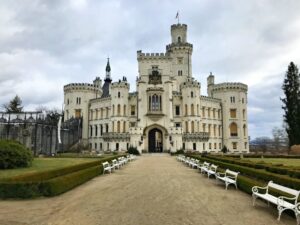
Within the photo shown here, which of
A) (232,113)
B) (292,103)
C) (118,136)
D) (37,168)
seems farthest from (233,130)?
(37,168)

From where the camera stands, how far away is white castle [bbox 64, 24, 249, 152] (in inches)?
2387

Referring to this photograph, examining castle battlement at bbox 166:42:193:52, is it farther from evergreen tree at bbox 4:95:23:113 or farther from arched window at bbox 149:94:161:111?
evergreen tree at bbox 4:95:23:113

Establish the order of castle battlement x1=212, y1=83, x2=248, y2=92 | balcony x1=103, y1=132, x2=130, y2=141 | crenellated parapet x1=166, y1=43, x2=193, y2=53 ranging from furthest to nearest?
crenellated parapet x1=166, y1=43, x2=193, y2=53
castle battlement x1=212, y1=83, x2=248, y2=92
balcony x1=103, y1=132, x2=130, y2=141

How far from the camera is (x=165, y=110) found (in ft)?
201

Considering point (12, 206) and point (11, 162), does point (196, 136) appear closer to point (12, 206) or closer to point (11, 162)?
point (11, 162)

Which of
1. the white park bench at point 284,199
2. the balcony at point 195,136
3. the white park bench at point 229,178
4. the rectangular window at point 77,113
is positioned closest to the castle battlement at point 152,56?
the balcony at point 195,136

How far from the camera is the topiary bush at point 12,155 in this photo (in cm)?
1914

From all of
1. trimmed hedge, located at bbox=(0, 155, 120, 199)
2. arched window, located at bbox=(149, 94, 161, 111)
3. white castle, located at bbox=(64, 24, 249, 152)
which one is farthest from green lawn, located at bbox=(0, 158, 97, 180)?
arched window, located at bbox=(149, 94, 161, 111)

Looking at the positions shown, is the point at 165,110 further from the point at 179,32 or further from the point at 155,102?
the point at 179,32

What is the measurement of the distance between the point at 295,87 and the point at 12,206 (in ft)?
181

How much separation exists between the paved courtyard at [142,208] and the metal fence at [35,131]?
28.0m

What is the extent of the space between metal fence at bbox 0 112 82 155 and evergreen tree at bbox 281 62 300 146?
40657 mm

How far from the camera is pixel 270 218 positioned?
902 centimetres

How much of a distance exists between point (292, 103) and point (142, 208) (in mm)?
50955
